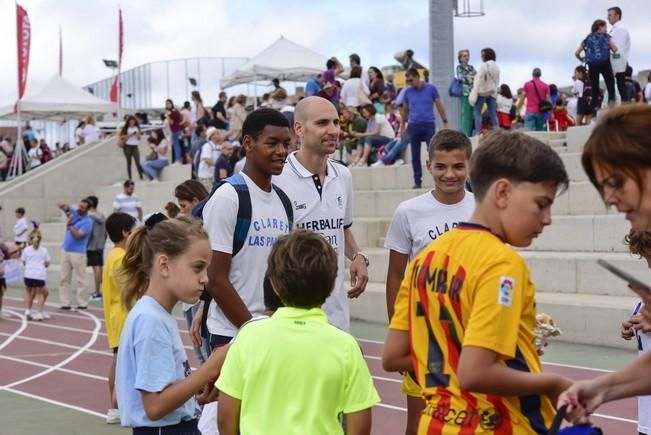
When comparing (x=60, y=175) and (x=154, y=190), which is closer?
(x=154, y=190)

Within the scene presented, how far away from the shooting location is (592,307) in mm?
13047

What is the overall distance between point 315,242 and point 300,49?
92.1ft

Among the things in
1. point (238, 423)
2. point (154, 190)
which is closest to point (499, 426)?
point (238, 423)

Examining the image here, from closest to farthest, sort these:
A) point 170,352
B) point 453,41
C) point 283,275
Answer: point 283,275
point 170,352
point 453,41

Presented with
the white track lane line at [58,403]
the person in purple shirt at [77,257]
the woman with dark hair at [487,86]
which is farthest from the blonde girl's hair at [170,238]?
the person in purple shirt at [77,257]

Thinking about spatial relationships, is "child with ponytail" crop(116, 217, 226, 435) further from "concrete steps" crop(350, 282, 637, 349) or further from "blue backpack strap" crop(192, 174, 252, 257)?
"concrete steps" crop(350, 282, 637, 349)

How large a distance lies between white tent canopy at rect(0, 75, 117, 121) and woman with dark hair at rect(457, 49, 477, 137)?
56.2 feet

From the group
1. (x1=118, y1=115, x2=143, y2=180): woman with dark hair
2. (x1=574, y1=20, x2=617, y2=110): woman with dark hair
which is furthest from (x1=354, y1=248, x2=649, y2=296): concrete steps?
(x1=118, y1=115, x2=143, y2=180): woman with dark hair

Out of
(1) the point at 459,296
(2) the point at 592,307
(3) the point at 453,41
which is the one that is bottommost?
(2) the point at 592,307

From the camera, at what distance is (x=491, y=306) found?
3.23 m

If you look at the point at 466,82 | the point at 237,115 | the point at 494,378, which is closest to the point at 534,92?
the point at 466,82

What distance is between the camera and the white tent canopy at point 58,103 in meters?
35.4

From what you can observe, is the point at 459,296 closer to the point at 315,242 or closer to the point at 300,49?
the point at 315,242

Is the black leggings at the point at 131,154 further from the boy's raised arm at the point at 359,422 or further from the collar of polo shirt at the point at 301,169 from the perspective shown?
the boy's raised arm at the point at 359,422
